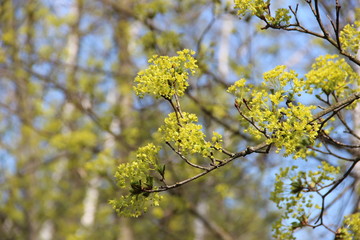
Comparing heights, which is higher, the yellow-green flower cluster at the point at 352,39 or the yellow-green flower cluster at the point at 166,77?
the yellow-green flower cluster at the point at 352,39

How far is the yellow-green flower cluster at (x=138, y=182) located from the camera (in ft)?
6.75

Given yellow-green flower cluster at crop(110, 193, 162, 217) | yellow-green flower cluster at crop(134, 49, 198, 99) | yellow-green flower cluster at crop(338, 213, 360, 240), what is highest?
yellow-green flower cluster at crop(134, 49, 198, 99)

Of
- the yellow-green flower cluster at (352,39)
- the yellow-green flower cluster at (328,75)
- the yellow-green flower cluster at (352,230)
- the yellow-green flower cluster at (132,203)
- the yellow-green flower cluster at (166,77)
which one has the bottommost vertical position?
the yellow-green flower cluster at (132,203)

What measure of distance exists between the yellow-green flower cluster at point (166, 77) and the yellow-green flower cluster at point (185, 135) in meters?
0.13

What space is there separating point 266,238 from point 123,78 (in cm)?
731

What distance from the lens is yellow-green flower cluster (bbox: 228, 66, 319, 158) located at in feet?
6.46

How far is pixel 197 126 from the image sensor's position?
2031mm

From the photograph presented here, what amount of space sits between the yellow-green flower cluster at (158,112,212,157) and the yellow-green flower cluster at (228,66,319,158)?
9.3 inches

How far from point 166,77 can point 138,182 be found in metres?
0.52

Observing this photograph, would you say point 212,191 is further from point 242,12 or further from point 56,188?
point 56,188

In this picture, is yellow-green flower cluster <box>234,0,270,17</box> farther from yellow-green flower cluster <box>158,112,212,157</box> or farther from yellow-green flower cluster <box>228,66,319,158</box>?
yellow-green flower cluster <box>158,112,212,157</box>

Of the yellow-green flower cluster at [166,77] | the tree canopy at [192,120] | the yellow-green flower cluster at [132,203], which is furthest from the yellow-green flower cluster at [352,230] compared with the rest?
the yellow-green flower cluster at [166,77]

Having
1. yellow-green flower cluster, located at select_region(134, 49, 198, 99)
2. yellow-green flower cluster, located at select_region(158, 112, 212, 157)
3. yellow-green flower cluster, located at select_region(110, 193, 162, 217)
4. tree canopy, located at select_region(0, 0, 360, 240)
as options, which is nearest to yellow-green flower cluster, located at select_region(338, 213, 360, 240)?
tree canopy, located at select_region(0, 0, 360, 240)

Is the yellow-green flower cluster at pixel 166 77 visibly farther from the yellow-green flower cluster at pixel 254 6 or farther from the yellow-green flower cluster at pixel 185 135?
the yellow-green flower cluster at pixel 254 6
